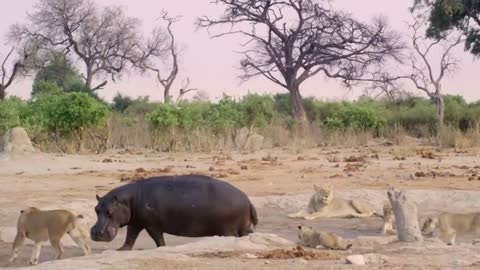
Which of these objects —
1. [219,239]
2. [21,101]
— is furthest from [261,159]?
[219,239]

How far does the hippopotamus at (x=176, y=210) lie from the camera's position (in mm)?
10227

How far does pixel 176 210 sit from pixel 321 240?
1.66 meters

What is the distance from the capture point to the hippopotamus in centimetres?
1023

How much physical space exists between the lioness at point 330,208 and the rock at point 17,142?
38.1 ft

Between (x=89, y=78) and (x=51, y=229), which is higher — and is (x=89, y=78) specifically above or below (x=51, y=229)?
above

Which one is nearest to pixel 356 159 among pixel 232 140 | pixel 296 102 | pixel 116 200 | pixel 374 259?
pixel 232 140

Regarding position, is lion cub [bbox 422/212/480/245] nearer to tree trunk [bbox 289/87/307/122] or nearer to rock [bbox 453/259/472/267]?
rock [bbox 453/259/472/267]

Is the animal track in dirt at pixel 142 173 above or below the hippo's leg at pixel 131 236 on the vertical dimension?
above

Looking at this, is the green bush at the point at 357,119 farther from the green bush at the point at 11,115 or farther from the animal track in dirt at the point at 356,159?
the green bush at the point at 11,115

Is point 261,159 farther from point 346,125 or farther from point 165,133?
point 346,125

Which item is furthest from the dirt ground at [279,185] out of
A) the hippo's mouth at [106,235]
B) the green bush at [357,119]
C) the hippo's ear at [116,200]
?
the green bush at [357,119]

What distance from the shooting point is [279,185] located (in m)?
17.3

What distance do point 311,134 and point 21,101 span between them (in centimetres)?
963

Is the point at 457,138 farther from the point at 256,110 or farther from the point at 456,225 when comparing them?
the point at 456,225
